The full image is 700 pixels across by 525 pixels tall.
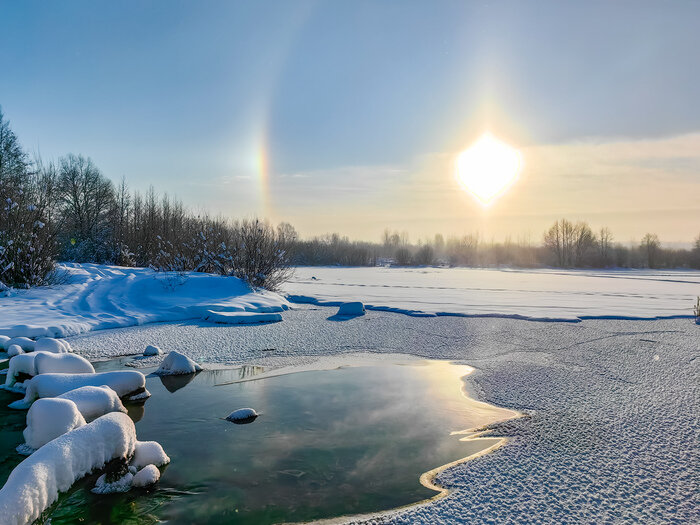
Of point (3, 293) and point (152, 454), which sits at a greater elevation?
point (3, 293)

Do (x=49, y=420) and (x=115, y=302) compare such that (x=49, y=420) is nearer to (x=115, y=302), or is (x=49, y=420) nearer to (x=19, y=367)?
(x=19, y=367)

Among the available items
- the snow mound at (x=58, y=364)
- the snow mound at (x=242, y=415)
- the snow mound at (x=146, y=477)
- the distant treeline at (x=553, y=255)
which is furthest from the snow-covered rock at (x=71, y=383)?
the distant treeline at (x=553, y=255)

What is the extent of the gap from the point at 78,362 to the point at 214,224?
1245 cm

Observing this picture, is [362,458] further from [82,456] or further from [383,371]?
[383,371]

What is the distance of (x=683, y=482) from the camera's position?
3.03 meters

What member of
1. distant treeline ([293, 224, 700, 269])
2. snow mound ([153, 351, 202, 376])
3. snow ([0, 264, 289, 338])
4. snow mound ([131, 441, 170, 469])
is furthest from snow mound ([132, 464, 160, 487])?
distant treeline ([293, 224, 700, 269])

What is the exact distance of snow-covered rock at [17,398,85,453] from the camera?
11.2 feet

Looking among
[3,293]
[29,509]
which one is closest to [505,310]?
[29,509]

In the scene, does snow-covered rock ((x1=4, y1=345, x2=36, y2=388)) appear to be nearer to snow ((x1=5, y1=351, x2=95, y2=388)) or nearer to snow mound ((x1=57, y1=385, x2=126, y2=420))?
snow ((x1=5, y1=351, x2=95, y2=388))

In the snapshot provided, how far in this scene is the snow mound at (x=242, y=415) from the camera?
4.35m

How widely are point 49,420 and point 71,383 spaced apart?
50.6 inches

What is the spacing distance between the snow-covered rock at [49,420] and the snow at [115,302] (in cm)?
564

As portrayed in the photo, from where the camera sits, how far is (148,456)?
11.0 feet

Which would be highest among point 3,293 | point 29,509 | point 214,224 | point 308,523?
point 214,224
